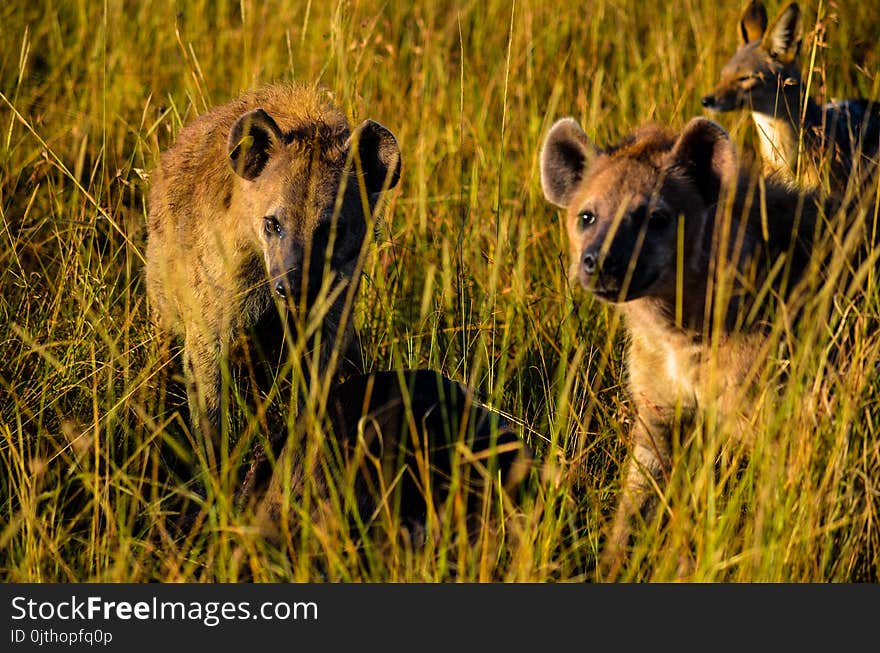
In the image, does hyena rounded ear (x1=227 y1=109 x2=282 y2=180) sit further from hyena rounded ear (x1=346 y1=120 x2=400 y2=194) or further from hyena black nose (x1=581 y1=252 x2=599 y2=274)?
hyena black nose (x1=581 y1=252 x2=599 y2=274)

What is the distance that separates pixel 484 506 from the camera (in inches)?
123

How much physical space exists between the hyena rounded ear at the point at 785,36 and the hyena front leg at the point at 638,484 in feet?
11.4

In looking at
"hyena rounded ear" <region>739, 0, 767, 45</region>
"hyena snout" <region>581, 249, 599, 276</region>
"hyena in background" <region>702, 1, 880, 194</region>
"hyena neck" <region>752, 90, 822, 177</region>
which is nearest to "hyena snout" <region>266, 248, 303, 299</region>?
"hyena snout" <region>581, 249, 599, 276</region>

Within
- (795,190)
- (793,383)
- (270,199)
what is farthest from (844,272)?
(270,199)

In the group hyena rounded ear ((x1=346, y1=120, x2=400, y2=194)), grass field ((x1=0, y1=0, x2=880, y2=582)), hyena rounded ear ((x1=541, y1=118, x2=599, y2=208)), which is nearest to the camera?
grass field ((x1=0, y1=0, x2=880, y2=582))

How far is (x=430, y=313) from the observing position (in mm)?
4543

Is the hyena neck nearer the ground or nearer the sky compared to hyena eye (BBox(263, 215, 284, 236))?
nearer the sky

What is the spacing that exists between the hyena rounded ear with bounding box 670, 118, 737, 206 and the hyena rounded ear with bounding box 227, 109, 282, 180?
1430 millimetres

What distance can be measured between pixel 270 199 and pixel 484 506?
1.61 meters

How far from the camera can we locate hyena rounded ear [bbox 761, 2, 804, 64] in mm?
6598

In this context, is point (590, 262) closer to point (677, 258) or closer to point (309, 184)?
point (677, 258)

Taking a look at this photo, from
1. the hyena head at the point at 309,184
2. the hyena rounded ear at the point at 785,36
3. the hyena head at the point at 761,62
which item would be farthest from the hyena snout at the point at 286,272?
the hyena rounded ear at the point at 785,36

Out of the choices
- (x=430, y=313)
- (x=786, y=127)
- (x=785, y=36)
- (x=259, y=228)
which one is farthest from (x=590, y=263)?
(x=785, y=36)

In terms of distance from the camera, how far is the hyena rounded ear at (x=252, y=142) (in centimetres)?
421
